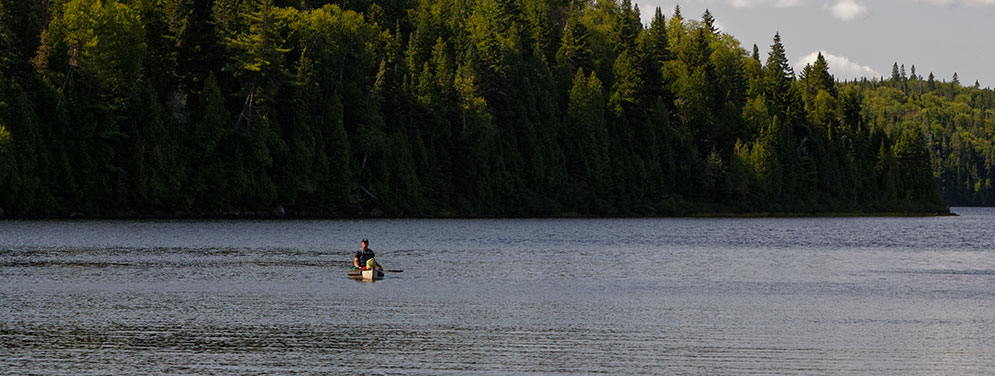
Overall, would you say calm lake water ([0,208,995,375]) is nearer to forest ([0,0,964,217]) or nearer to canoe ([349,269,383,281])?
canoe ([349,269,383,281])

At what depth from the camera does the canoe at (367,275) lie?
50.0m

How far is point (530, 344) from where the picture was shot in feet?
106

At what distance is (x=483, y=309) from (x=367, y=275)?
1080 cm

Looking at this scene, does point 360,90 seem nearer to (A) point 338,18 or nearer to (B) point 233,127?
(A) point 338,18

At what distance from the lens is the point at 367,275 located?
50156 millimetres

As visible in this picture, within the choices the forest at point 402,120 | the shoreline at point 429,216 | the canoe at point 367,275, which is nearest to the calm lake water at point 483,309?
the canoe at point 367,275

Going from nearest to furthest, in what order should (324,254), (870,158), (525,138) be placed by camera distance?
(324,254) → (525,138) → (870,158)

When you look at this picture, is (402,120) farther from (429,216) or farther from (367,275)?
(367,275)

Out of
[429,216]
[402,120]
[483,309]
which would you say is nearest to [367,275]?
[483,309]

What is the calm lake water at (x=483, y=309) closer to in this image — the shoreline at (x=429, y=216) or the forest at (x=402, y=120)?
the shoreline at (x=429, y=216)

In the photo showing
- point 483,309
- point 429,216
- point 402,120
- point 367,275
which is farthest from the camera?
point 402,120

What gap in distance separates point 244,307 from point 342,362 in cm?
1212

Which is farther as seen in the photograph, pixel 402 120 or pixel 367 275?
pixel 402 120

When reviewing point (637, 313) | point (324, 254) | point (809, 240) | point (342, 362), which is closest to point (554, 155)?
point (809, 240)
